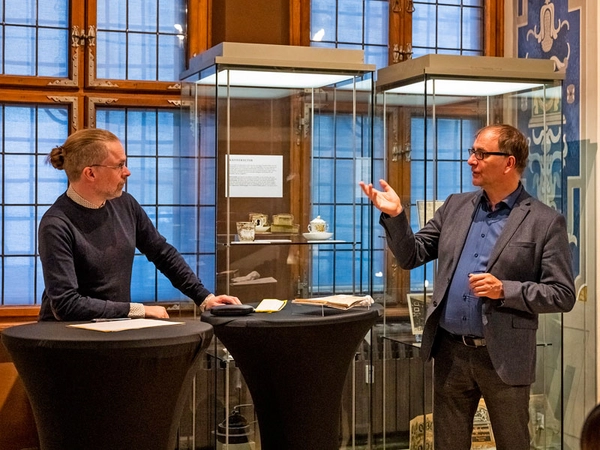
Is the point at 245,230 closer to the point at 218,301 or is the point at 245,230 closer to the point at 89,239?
the point at 218,301

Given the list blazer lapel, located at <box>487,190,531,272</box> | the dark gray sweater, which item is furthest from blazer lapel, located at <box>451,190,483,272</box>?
the dark gray sweater

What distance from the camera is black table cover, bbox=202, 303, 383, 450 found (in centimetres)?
323

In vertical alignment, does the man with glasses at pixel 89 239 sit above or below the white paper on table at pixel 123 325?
above

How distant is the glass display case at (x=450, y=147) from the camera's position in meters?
4.05

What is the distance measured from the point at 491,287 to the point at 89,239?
4.88 feet

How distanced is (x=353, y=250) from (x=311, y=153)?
50 centimetres

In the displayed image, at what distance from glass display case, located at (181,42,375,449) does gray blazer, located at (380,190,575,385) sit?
0.71m

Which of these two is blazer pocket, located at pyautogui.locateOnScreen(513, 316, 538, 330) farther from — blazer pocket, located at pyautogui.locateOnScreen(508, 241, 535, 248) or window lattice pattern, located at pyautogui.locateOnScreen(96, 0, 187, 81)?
window lattice pattern, located at pyautogui.locateOnScreen(96, 0, 187, 81)

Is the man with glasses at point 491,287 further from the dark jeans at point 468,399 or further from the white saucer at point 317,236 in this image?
the white saucer at point 317,236

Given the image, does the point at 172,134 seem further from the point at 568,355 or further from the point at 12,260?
the point at 568,355

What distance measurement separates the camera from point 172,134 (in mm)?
4457

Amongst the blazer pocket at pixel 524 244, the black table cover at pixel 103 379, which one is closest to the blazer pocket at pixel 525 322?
the blazer pocket at pixel 524 244

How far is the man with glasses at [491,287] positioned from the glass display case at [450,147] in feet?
→ 2.29

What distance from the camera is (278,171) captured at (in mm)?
3900
